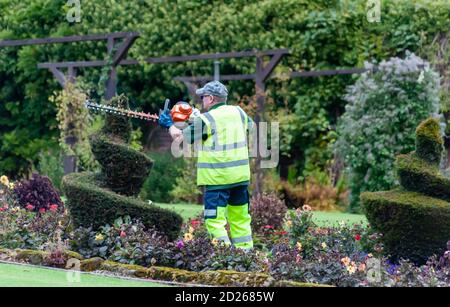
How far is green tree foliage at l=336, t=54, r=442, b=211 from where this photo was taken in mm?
21531

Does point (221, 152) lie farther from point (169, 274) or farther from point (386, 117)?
→ point (386, 117)

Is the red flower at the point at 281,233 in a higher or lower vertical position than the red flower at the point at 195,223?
lower

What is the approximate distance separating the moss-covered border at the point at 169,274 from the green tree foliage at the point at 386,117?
10.7m

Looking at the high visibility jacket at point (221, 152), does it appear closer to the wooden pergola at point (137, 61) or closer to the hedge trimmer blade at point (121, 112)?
the hedge trimmer blade at point (121, 112)

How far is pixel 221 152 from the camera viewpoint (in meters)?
11.9

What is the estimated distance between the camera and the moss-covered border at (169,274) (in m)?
9.86

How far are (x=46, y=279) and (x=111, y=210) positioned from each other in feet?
7.24

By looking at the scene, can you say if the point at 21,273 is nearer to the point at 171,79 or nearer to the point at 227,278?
the point at 227,278

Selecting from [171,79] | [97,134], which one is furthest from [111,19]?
[97,134]

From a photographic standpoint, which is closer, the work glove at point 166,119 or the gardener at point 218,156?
the gardener at point 218,156

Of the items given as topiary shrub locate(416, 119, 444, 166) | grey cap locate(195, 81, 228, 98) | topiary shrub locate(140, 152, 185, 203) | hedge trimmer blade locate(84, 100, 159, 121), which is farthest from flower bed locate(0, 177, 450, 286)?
topiary shrub locate(140, 152, 185, 203)

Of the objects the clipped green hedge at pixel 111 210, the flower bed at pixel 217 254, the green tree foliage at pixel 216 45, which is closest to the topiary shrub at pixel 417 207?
the flower bed at pixel 217 254

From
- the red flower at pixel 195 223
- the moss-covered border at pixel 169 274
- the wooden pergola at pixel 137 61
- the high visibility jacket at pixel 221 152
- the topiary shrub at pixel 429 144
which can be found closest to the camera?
the moss-covered border at pixel 169 274

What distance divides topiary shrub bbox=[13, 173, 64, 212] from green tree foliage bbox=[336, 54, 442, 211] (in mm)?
7366
